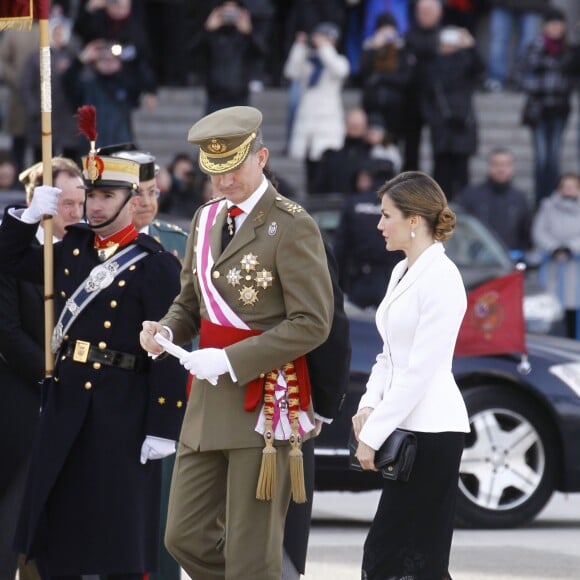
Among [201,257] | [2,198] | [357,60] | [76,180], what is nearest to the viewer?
[201,257]

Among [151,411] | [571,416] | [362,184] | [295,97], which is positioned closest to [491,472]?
[571,416]

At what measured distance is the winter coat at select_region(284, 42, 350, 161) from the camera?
18375 mm

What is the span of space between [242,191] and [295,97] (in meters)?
12.6

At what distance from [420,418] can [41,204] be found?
1667mm

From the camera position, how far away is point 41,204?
676 centimetres

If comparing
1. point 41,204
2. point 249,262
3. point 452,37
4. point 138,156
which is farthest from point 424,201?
point 452,37

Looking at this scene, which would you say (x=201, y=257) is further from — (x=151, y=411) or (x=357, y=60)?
(x=357, y=60)

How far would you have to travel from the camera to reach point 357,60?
21.5m

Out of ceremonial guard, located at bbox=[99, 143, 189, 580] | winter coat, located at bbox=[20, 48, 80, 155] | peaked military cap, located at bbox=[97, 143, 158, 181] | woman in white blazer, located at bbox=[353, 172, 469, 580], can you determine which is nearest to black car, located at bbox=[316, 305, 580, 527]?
ceremonial guard, located at bbox=[99, 143, 189, 580]

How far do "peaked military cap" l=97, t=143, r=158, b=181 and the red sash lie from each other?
101 centimetres

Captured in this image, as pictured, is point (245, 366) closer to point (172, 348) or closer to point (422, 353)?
point (172, 348)

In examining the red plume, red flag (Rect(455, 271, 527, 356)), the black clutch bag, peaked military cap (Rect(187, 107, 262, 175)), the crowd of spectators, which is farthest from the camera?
the crowd of spectators

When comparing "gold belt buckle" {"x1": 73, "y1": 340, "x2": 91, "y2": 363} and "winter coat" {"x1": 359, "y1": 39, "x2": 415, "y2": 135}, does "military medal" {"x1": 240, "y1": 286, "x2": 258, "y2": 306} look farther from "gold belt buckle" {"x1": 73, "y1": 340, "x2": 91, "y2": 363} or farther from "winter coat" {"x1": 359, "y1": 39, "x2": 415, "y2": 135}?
"winter coat" {"x1": 359, "y1": 39, "x2": 415, "y2": 135}

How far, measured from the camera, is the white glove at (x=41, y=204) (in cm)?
676
